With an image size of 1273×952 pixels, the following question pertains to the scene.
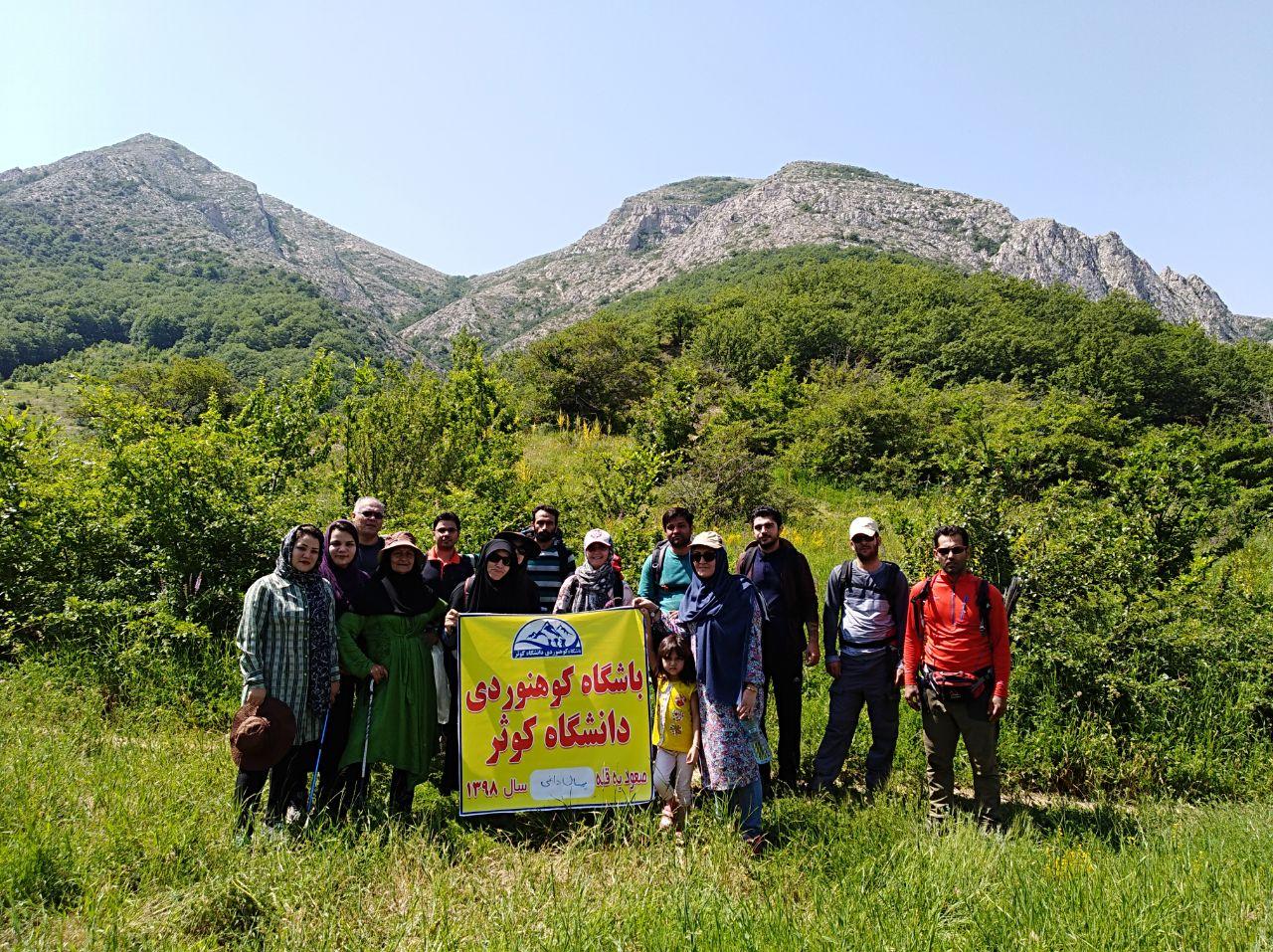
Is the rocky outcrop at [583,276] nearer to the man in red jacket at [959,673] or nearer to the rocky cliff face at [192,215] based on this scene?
the rocky cliff face at [192,215]

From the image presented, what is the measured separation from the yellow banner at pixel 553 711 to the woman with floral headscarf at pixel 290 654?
2.69ft

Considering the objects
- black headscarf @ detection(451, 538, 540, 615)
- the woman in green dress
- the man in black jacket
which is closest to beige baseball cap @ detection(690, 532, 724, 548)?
the man in black jacket

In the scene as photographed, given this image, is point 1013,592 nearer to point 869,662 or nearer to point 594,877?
point 869,662

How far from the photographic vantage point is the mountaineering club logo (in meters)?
4.14

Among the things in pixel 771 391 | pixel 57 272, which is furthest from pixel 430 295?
pixel 771 391

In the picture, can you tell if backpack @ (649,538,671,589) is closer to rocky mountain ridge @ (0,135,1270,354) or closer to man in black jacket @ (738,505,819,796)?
man in black jacket @ (738,505,819,796)

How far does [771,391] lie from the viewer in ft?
67.2

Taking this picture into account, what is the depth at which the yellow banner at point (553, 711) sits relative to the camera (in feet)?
13.0

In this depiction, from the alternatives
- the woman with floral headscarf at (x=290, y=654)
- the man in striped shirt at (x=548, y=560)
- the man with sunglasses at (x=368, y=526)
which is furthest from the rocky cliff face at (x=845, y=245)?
the woman with floral headscarf at (x=290, y=654)

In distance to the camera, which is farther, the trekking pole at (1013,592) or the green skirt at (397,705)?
the trekking pole at (1013,592)

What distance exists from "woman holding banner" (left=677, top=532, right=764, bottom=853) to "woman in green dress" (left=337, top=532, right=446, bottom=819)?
1790 millimetres

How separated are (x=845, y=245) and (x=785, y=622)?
311 feet

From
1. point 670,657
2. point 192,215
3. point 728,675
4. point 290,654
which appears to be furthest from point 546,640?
point 192,215

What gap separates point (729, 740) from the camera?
357 cm
